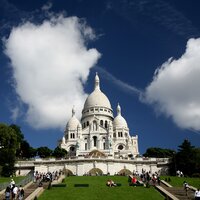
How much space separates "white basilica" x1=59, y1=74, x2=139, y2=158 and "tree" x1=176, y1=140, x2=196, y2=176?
3737 centimetres

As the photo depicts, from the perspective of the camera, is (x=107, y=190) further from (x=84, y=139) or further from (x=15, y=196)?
(x=84, y=139)

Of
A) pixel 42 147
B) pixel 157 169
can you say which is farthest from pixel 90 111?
pixel 157 169

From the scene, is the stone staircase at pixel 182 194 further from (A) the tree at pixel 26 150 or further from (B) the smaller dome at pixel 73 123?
(B) the smaller dome at pixel 73 123

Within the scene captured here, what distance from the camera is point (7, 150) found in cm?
7306

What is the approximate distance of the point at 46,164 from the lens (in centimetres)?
8062

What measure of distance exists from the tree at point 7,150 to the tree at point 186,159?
112ft

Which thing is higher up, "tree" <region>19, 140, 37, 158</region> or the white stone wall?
"tree" <region>19, 140, 37, 158</region>

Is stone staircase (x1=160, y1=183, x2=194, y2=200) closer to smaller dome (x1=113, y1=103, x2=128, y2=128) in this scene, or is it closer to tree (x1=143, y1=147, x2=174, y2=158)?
tree (x1=143, y1=147, x2=174, y2=158)

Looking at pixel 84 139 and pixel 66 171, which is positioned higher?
pixel 84 139

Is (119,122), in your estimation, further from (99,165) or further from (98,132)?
(99,165)

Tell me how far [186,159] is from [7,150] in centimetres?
3626

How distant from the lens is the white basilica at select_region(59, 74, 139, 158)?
123188mm

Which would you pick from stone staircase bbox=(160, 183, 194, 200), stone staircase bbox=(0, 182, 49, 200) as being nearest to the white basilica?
stone staircase bbox=(0, 182, 49, 200)

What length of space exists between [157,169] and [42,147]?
3979cm
